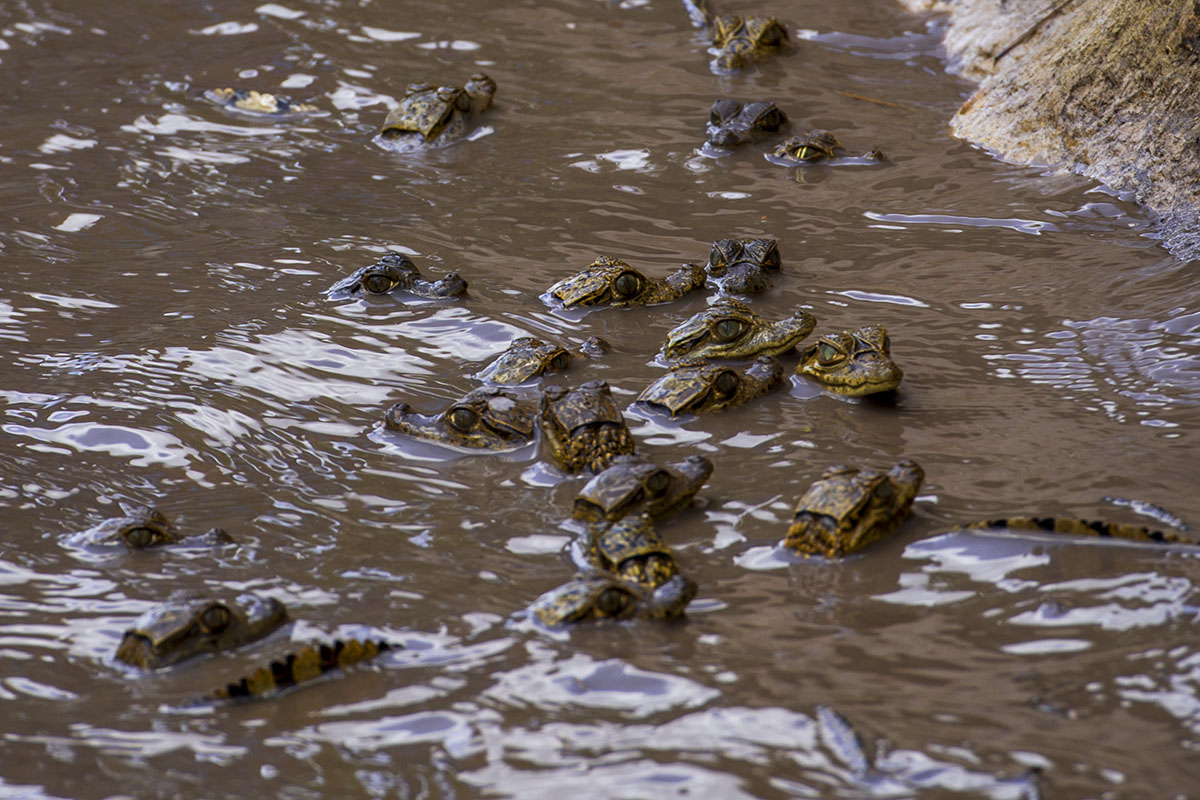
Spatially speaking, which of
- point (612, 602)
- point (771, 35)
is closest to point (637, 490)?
point (612, 602)

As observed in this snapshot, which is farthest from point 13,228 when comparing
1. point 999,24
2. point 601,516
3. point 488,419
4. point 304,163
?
point 999,24

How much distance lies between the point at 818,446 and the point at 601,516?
1.12 meters

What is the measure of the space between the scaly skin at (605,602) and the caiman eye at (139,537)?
1.58 metres

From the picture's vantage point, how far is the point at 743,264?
621cm

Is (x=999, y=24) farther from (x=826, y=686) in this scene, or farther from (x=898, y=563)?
(x=826, y=686)

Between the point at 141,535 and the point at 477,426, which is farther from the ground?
the point at 477,426

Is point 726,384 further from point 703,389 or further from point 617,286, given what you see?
point 617,286

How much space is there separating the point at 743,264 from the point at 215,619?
12.0ft

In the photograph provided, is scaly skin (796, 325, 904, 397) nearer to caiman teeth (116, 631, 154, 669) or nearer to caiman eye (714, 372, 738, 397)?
caiman eye (714, 372, 738, 397)

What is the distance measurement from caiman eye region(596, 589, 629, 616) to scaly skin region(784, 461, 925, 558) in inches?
29.7

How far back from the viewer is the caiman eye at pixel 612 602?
12.1ft

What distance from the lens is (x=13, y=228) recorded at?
7.08 m

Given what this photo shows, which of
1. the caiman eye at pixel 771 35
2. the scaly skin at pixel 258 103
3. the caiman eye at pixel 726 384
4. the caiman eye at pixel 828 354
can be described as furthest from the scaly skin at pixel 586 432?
the caiman eye at pixel 771 35

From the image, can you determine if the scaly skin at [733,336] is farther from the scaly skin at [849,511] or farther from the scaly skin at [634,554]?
the scaly skin at [634,554]
